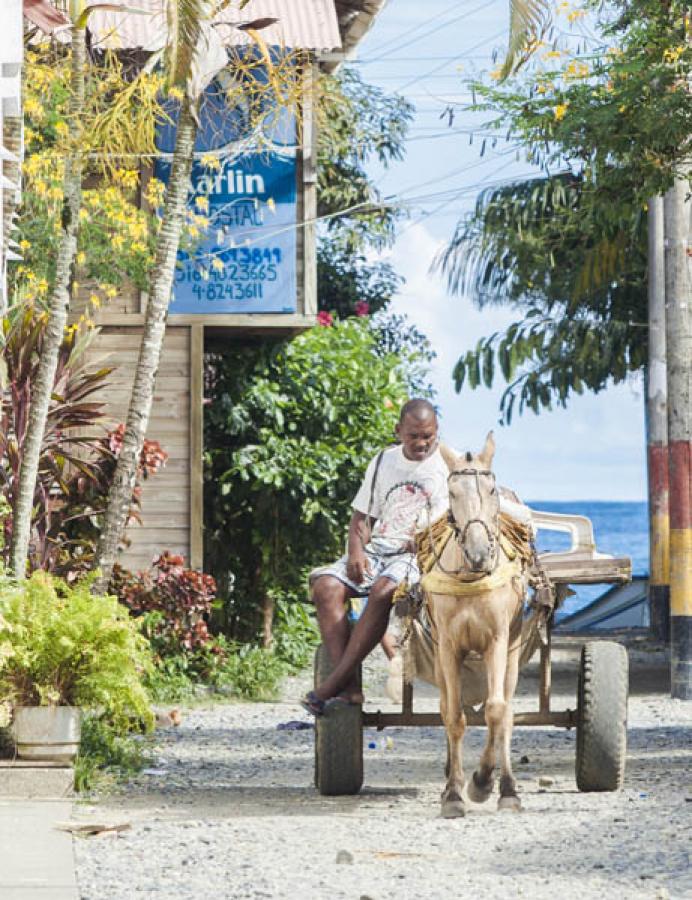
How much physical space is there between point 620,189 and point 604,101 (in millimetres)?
630

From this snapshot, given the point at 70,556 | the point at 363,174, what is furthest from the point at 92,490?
the point at 363,174

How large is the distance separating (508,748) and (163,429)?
806 cm

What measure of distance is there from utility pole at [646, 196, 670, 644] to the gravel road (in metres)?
9.54

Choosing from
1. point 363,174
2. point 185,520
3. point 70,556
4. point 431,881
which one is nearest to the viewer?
point 431,881

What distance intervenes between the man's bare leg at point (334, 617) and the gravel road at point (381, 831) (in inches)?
32.8

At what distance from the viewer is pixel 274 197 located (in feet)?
54.5

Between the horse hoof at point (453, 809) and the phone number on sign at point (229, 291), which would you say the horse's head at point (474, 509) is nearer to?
the horse hoof at point (453, 809)

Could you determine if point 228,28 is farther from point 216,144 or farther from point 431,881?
point 431,881

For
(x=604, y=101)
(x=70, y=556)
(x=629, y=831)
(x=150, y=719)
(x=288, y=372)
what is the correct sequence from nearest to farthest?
1. (x=629, y=831)
2. (x=150, y=719)
3. (x=604, y=101)
4. (x=70, y=556)
5. (x=288, y=372)

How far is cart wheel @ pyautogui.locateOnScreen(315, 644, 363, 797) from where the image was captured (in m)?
9.27

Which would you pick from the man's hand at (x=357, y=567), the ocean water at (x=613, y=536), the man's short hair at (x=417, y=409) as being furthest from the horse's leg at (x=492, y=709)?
the ocean water at (x=613, y=536)

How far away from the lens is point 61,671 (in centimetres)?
986

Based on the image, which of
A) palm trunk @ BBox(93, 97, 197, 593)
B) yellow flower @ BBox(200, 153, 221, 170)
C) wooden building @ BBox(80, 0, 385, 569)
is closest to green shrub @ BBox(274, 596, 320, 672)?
wooden building @ BBox(80, 0, 385, 569)

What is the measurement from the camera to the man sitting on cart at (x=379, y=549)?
925cm
